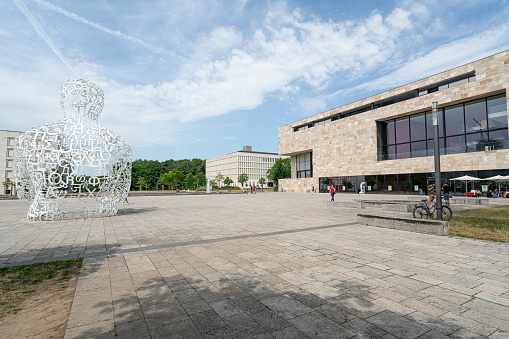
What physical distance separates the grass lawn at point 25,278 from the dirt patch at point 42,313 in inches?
2.9

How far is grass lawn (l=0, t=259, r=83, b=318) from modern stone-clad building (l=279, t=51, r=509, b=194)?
35450 millimetres

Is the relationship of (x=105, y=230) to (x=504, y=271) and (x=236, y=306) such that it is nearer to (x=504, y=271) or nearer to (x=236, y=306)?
(x=236, y=306)

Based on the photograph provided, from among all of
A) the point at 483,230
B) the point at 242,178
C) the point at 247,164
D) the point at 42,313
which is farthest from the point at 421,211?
the point at 247,164

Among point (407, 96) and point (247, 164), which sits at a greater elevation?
point (407, 96)

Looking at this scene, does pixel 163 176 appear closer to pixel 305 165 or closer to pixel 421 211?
pixel 305 165

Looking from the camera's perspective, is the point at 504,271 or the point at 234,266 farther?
the point at 234,266

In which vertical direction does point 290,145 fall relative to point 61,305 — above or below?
above

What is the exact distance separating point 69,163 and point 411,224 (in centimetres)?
1332

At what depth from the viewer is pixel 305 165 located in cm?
5447

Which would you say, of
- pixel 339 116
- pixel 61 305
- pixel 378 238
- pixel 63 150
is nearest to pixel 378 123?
pixel 339 116

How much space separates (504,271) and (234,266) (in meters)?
4.99

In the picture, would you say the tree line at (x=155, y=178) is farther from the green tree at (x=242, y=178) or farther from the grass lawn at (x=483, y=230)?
the grass lawn at (x=483, y=230)

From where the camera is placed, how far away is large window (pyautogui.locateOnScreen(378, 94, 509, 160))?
27.8 meters

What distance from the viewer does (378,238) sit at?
784 centimetres
